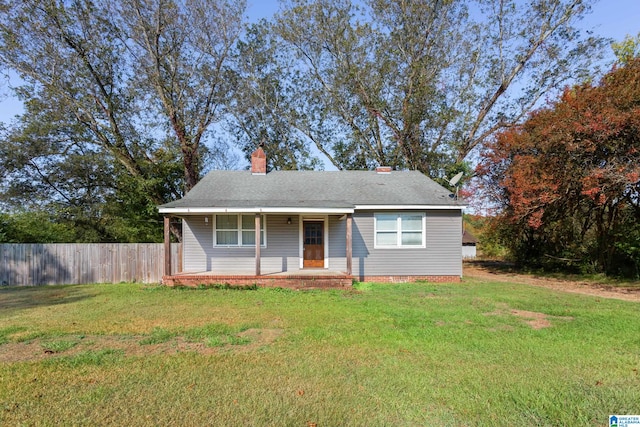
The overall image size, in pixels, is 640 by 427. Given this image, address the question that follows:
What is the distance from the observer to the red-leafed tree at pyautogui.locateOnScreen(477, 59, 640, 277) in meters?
11.5

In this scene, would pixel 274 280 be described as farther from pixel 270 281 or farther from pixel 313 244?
pixel 313 244

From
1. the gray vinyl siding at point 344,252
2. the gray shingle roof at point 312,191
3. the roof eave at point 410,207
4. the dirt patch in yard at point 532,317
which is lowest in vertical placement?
the dirt patch in yard at point 532,317

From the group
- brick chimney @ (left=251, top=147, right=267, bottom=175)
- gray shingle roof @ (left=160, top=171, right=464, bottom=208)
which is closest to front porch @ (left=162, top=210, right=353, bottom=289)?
gray shingle roof @ (left=160, top=171, right=464, bottom=208)

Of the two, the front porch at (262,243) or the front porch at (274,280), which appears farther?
the front porch at (262,243)

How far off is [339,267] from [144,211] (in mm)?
12795

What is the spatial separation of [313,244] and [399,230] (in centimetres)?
311

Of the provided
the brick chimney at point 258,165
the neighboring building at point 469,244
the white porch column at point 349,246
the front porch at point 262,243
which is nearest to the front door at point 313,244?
the front porch at point 262,243

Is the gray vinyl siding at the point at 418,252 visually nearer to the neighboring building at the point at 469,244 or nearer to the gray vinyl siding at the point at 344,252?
the gray vinyl siding at the point at 344,252

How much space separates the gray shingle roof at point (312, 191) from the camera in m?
11.6

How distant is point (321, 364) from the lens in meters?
4.25

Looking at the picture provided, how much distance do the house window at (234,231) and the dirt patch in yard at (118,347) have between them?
6.97 meters

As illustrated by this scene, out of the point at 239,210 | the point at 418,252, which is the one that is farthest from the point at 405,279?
the point at 239,210

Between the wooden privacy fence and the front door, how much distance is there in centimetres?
470

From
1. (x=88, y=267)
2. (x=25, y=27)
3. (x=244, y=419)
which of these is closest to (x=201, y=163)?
(x=25, y=27)
